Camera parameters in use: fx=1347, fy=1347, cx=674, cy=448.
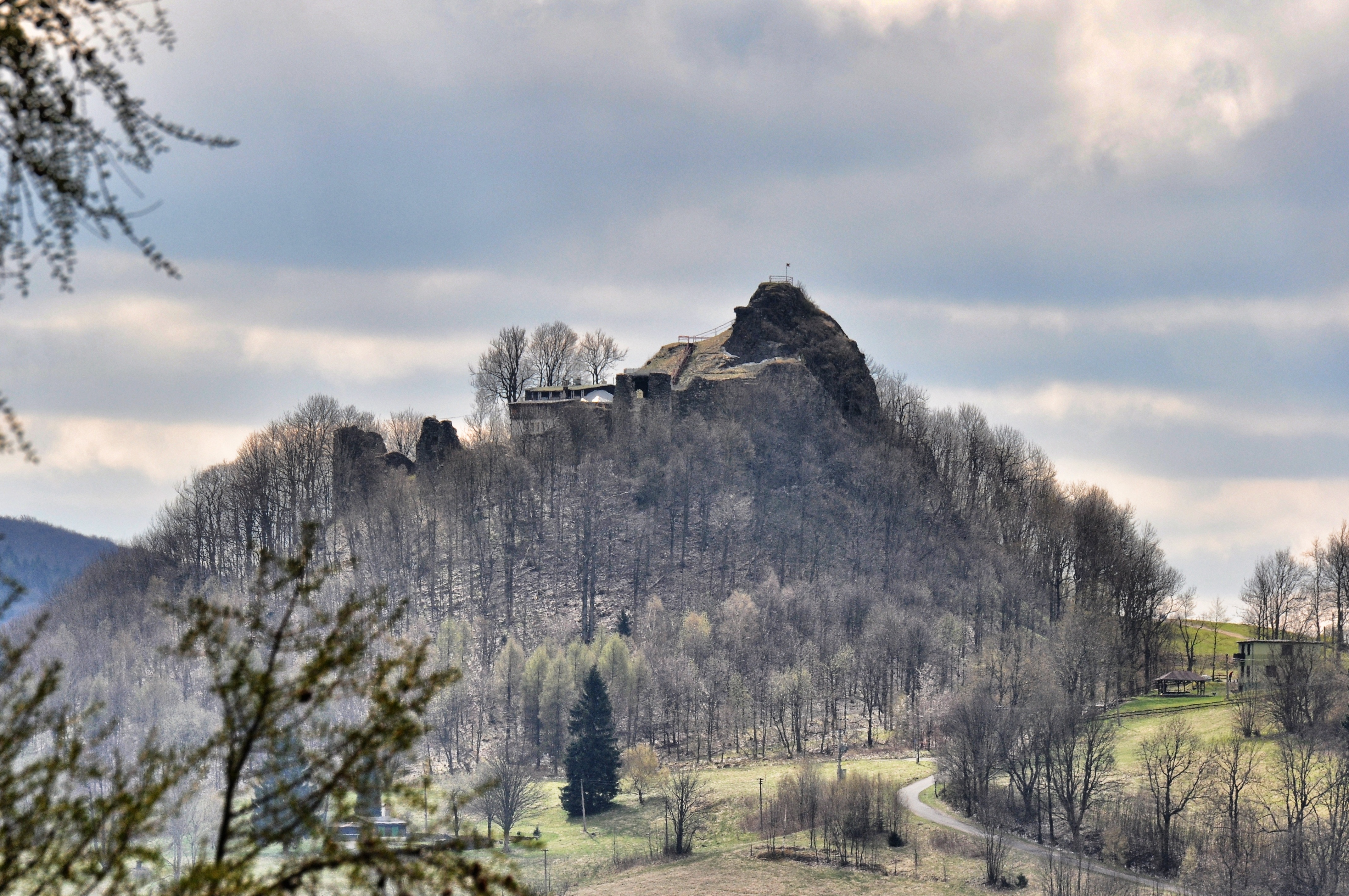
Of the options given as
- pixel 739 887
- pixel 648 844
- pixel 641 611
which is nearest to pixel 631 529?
pixel 641 611

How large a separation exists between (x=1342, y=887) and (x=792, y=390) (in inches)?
2906

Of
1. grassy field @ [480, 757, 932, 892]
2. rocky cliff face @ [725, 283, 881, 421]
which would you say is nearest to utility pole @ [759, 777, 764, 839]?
grassy field @ [480, 757, 932, 892]

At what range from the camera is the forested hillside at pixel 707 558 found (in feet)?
294

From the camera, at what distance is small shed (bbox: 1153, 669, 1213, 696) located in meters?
93.0

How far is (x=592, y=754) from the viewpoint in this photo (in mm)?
75750

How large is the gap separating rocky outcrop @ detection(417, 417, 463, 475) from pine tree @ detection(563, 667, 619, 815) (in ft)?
146

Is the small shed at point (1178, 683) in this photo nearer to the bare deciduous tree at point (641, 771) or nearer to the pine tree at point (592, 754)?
the bare deciduous tree at point (641, 771)

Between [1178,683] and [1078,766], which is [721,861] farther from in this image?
[1178,683]

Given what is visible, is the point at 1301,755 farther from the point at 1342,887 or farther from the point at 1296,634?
the point at 1296,634

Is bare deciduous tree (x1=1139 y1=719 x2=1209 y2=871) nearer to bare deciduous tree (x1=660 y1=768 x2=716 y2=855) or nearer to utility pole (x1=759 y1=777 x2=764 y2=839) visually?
utility pole (x1=759 y1=777 x2=764 y2=839)

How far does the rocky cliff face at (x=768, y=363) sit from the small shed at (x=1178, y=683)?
130 feet

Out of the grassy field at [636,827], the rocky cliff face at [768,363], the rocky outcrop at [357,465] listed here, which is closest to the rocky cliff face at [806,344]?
the rocky cliff face at [768,363]

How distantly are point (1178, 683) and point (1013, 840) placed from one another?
34.7 meters

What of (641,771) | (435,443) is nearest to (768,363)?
(435,443)
